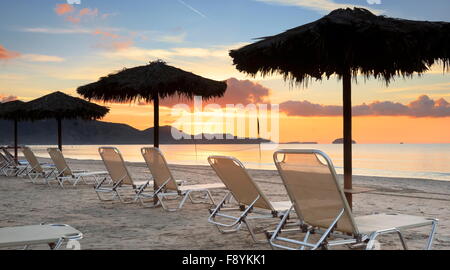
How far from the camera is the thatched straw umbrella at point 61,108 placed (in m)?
14.0

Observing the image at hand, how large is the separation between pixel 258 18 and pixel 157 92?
2139 millimetres

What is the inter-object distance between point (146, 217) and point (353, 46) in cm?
357

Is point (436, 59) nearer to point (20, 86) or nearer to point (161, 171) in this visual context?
point (161, 171)

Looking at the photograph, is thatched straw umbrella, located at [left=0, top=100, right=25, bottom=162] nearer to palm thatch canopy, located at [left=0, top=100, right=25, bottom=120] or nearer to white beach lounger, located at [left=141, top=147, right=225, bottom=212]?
palm thatch canopy, located at [left=0, top=100, right=25, bottom=120]

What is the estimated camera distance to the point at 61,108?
13.9 metres

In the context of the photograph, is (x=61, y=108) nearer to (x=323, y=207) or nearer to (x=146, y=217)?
(x=146, y=217)

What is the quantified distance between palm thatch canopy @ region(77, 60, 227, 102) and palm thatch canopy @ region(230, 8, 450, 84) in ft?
9.52

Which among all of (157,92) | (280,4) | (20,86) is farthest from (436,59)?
(20,86)

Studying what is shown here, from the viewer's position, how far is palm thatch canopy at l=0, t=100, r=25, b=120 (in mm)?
16083

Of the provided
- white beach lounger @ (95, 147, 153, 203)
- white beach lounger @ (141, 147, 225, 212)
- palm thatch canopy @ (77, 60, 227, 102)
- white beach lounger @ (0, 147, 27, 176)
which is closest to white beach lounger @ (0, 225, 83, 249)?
white beach lounger @ (141, 147, 225, 212)

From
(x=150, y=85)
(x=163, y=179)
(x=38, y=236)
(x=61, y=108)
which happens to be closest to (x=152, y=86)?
(x=150, y=85)

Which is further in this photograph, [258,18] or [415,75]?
[258,18]

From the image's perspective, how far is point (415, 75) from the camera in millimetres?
6195
